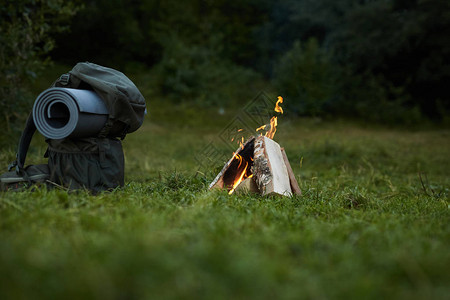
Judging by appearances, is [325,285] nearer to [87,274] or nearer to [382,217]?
[87,274]

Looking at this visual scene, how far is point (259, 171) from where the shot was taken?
3.19 metres

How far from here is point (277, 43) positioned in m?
21.9

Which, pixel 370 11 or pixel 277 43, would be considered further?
pixel 277 43

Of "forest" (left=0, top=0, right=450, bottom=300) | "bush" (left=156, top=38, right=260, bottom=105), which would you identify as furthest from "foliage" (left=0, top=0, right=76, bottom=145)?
"bush" (left=156, top=38, right=260, bottom=105)

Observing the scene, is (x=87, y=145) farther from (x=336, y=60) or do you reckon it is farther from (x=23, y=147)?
(x=336, y=60)

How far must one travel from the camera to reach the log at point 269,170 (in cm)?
308

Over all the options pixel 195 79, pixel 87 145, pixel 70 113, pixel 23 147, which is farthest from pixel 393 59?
pixel 23 147

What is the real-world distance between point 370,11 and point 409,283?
14.9m

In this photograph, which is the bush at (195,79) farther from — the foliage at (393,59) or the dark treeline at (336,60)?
the foliage at (393,59)

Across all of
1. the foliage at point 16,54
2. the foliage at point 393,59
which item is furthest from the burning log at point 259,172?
the foliage at point 393,59

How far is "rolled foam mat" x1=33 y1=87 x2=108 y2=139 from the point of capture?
2.68 meters

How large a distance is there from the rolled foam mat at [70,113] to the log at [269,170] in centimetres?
131

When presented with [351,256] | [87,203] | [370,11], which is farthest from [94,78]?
[370,11]

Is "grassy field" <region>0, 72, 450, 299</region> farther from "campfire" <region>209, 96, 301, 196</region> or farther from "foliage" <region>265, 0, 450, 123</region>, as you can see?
"foliage" <region>265, 0, 450, 123</region>
